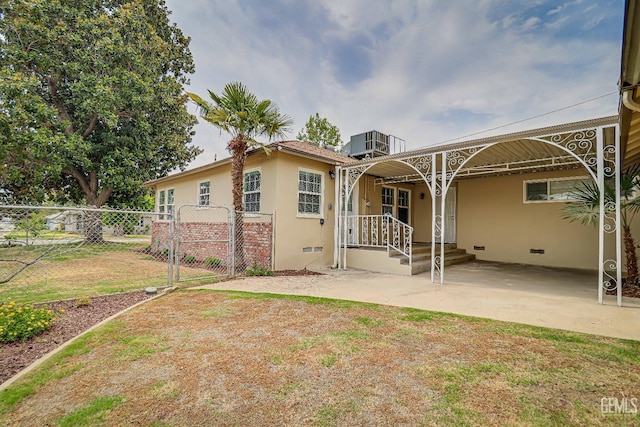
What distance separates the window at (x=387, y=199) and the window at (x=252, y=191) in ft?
16.3

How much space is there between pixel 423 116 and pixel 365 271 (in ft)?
30.3

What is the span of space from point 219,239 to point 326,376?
8.11m

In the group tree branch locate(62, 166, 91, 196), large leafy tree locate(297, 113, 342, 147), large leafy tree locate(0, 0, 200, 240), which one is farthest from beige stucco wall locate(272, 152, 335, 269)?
large leafy tree locate(297, 113, 342, 147)

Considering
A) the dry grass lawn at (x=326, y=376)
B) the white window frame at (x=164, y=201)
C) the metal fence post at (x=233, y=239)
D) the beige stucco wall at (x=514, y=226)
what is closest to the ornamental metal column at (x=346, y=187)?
Result: the beige stucco wall at (x=514, y=226)

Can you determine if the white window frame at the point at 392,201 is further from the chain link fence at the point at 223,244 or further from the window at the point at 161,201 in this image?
the window at the point at 161,201

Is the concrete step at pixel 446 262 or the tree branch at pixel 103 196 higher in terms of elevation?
the tree branch at pixel 103 196

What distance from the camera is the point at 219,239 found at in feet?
32.6

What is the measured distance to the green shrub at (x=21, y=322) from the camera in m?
3.34

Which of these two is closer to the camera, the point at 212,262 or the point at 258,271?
the point at 258,271

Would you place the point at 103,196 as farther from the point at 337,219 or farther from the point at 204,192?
the point at 337,219

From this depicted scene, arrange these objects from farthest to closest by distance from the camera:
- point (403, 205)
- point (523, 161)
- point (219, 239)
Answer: point (403, 205) → point (219, 239) → point (523, 161)

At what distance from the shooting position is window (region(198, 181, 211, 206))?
1163cm

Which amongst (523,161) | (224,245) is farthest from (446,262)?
(224,245)

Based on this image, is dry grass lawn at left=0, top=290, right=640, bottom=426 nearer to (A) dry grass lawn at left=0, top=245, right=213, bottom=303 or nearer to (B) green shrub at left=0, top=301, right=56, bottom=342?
(B) green shrub at left=0, top=301, right=56, bottom=342
